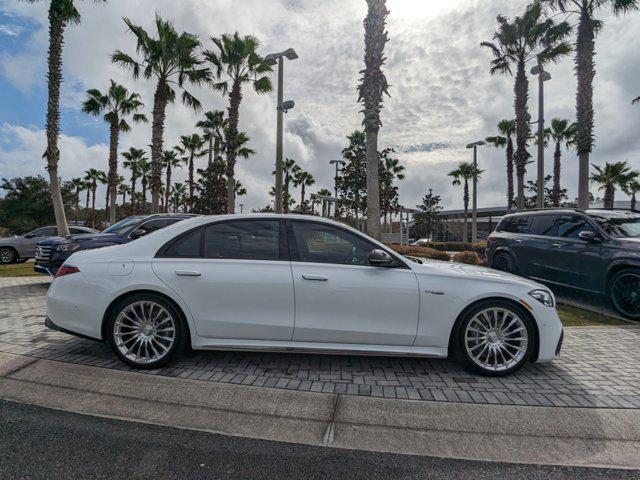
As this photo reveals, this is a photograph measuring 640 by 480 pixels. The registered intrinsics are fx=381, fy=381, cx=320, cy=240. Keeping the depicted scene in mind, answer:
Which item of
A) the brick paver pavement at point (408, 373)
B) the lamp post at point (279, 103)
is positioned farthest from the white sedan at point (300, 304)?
the lamp post at point (279, 103)

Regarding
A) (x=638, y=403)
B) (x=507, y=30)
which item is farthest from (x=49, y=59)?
(x=507, y=30)

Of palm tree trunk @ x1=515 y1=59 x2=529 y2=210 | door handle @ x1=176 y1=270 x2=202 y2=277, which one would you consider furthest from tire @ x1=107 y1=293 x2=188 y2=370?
palm tree trunk @ x1=515 y1=59 x2=529 y2=210

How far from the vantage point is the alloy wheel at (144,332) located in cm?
361

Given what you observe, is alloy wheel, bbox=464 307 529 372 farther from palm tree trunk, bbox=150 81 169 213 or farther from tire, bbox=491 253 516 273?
palm tree trunk, bbox=150 81 169 213

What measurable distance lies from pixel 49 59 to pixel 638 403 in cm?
1949

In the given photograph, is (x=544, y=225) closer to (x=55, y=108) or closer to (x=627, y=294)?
(x=627, y=294)

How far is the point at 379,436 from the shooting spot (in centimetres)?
268

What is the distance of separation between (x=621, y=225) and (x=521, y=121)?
55.6 feet

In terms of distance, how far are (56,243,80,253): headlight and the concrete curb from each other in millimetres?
5232

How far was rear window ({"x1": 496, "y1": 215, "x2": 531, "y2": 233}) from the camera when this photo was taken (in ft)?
27.3

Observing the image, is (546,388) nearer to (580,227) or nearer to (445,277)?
(445,277)

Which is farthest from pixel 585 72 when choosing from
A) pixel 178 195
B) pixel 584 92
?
pixel 178 195

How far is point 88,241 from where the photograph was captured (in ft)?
26.9

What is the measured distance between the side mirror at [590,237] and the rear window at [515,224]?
1665 millimetres
